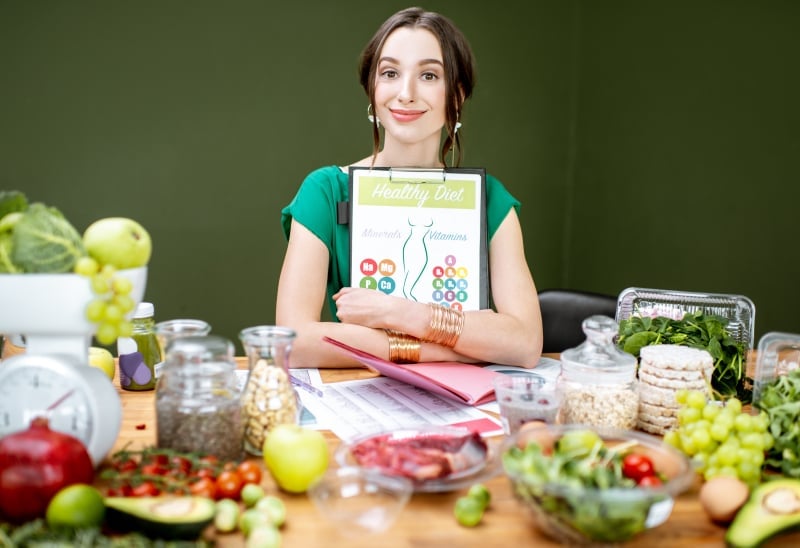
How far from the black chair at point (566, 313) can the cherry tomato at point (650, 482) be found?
1.68m

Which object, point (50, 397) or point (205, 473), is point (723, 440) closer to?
point (205, 473)

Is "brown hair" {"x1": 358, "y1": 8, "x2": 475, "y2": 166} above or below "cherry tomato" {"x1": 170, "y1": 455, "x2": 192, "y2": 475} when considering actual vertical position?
above

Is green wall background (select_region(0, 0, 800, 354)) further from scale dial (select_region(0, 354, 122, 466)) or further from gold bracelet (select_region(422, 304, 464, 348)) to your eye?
scale dial (select_region(0, 354, 122, 466))

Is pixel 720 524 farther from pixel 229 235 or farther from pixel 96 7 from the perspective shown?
pixel 96 7

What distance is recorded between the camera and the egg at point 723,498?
3.05ft

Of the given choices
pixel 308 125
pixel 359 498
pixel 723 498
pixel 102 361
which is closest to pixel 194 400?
pixel 359 498

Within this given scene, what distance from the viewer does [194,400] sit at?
1058 mm

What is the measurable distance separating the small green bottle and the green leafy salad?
1.64ft

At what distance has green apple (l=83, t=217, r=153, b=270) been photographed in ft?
3.34

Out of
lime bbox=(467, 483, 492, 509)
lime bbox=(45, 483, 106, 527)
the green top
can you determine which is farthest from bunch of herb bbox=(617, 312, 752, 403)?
lime bbox=(45, 483, 106, 527)

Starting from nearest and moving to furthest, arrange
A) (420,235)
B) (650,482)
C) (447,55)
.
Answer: (650,482)
(420,235)
(447,55)

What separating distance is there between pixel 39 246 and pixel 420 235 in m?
1.01

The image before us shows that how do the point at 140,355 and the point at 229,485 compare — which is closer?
the point at 229,485

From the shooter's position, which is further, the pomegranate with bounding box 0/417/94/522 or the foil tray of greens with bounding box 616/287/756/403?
the foil tray of greens with bounding box 616/287/756/403
